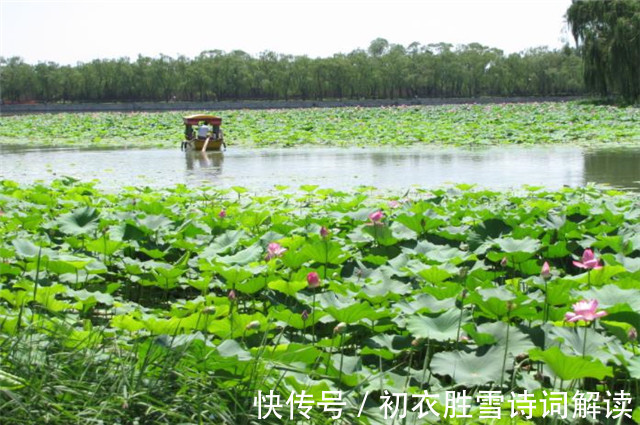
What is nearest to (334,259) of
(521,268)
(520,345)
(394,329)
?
(394,329)

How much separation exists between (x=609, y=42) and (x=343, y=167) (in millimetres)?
16634

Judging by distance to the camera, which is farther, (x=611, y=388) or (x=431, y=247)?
(x=431, y=247)

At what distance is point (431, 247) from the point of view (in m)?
3.38

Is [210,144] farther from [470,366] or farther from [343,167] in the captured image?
[470,366]

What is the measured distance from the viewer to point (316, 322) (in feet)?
8.26

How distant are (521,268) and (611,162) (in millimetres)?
7455

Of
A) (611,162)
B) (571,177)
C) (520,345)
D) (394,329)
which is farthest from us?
(611,162)

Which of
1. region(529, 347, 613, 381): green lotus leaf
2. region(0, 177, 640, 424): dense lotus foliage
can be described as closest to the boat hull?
region(0, 177, 640, 424): dense lotus foliage

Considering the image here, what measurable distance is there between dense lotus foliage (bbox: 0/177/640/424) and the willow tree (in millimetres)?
21083

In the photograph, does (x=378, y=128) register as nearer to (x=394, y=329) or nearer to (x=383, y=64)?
(x=394, y=329)

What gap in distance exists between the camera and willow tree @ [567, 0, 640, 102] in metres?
23.1

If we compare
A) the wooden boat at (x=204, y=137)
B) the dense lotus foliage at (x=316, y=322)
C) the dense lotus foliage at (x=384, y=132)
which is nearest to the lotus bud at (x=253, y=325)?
the dense lotus foliage at (x=316, y=322)

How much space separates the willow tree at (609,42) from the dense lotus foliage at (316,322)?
69.2 feet

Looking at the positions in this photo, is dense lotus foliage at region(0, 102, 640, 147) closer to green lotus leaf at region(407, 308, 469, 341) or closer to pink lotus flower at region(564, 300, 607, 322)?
green lotus leaf at region(407, 308, 469, 341)
